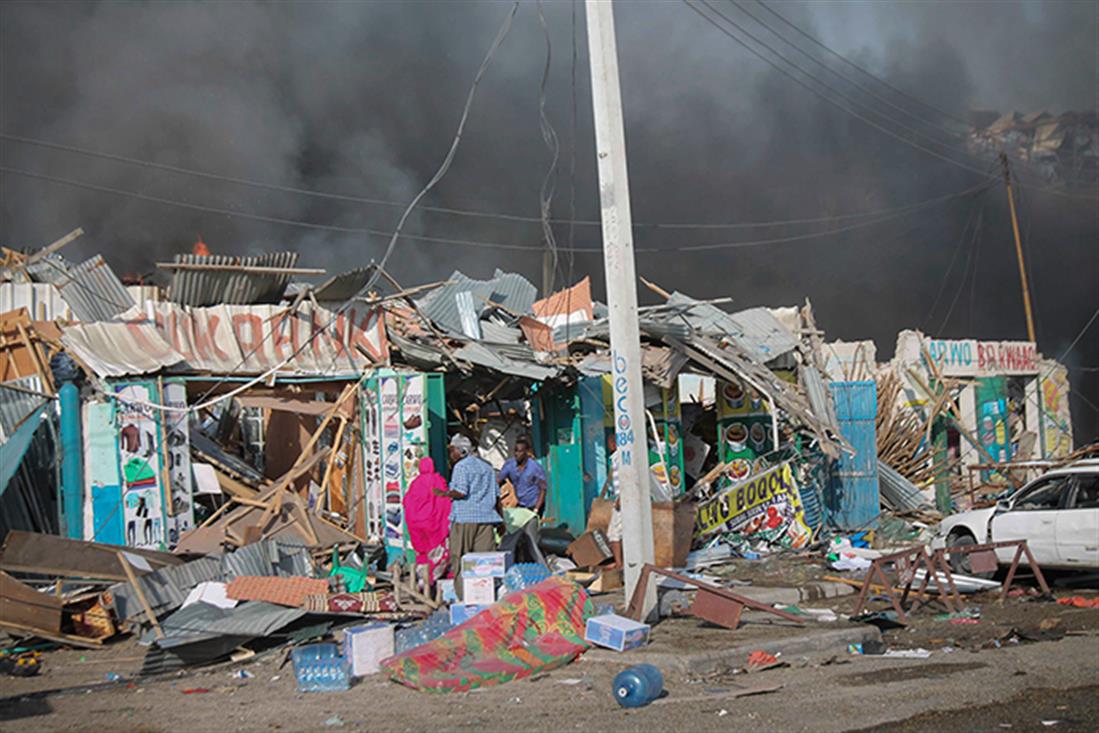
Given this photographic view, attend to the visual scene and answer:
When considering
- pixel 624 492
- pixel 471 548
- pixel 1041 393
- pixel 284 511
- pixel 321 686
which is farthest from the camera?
pixel 1041 393

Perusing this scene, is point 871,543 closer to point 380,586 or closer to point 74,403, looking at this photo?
point 380,586

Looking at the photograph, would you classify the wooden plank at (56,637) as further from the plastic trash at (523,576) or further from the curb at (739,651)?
the curb at (739,651)

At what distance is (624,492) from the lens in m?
9.20

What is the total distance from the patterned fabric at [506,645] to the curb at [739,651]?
359 millimetres

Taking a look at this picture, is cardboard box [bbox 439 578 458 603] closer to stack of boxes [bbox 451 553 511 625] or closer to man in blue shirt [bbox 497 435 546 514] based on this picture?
stack of boxes [bbox 451 553 511 625]

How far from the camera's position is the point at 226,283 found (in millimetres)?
13234

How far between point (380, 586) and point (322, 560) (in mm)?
898

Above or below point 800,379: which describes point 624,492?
below

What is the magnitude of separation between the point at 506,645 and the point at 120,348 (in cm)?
663

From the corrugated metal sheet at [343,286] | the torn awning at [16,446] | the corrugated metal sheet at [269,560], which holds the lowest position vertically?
the corrugated metal sheet at [269,560]

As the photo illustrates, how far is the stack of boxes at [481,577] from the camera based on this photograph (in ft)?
31.6

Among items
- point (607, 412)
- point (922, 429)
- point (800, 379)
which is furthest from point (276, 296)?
point (922, 429)

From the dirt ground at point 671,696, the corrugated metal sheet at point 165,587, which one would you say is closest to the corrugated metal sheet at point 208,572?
the corrugated metal sheet at point 165,587

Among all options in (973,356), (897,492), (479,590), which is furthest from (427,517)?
(973,356)
